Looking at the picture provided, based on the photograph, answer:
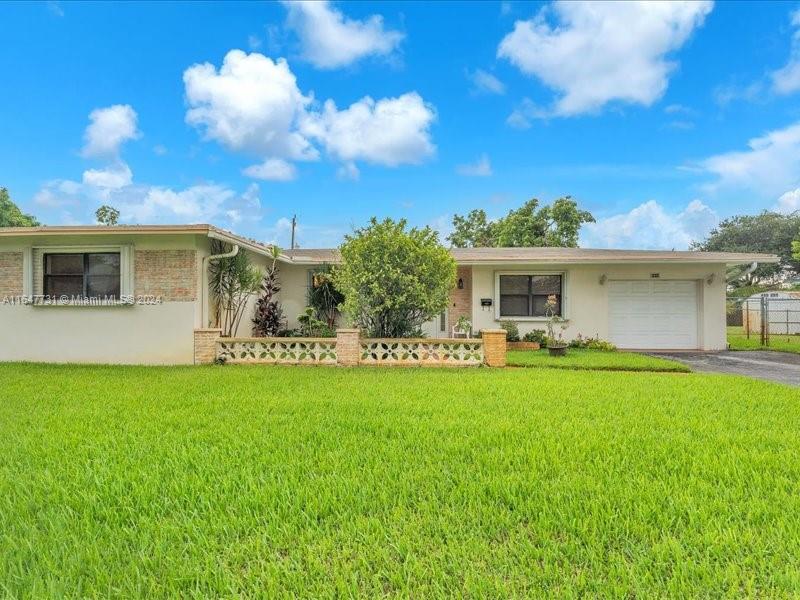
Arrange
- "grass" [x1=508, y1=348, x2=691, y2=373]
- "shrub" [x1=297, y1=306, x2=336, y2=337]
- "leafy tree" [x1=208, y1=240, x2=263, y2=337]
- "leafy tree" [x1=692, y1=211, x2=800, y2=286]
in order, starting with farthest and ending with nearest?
"leafy tree" [x1=692, y1=211, x2=800, y2=286] < "shrub" [x1=297, y1=306, x2=336, y2=337] < "leafy tree" [x1=208, y1=240, x2=263, y2=337] < "grass" [x1=508, y1=348, x2=691, y2=373]

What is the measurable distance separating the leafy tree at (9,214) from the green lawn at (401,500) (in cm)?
3510

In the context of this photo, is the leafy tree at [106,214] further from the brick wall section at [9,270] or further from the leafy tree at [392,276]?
the leafy tree at [392,276]

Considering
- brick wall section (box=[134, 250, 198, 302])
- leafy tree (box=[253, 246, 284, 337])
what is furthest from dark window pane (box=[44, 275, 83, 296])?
leafy tree (box=[253, 246, 284, 337])

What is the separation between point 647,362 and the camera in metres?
10.5

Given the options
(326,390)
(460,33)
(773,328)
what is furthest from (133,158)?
(773,328)

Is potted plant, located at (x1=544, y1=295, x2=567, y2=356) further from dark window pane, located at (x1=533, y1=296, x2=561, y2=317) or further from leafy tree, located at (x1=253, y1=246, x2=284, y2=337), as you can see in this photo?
leafy tree, located at (x1=253, y1=246, x2=284, y2=337)

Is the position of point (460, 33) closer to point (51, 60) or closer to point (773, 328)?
point (51, 60)

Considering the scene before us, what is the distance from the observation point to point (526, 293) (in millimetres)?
14633

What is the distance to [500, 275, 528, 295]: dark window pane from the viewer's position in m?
14.6

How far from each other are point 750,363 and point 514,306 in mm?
6402

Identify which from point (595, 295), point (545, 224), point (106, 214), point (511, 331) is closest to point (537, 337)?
point (511, 331)

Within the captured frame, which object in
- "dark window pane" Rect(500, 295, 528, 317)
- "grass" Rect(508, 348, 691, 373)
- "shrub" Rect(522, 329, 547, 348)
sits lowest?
"grass" Rect(508, 348, 691, 373)

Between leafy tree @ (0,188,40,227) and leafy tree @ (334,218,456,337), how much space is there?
3284 centimetres

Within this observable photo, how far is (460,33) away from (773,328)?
21.2m
